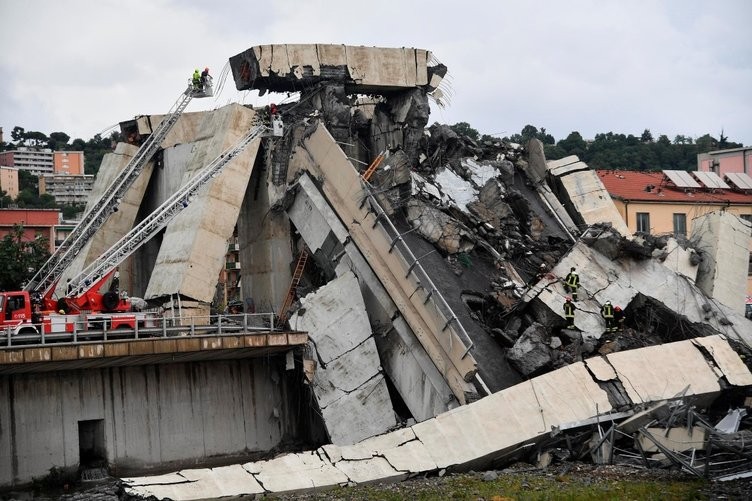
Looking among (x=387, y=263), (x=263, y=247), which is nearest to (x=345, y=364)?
(x=387, y=263)

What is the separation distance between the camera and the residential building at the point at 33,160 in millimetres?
148000

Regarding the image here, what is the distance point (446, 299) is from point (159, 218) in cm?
878

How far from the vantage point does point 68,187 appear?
12912 cm

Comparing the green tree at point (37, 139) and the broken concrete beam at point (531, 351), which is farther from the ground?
the green tree at point (37, 139)

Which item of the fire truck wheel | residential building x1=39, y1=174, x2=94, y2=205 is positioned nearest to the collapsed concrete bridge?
the fire truck wheel

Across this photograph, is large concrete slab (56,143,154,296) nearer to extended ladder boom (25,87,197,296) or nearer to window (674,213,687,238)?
extended ladder boom (25,87,197,296)

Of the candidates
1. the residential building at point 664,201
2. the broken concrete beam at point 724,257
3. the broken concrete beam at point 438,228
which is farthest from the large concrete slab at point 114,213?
the broken concrete beam at point 724,257

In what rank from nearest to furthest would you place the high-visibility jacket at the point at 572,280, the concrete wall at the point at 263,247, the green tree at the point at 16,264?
the high-visibility jacket at the point at 572,280 → the concrete wall at the point at 263,247 → the green tree at the point at 16,264

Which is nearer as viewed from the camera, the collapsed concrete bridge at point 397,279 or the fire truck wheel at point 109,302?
the collapsed concrete bridge at point 397,279

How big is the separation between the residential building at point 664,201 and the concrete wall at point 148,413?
1816 centimetres

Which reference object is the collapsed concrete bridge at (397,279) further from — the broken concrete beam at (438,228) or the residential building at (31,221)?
the residential building at (31,221)

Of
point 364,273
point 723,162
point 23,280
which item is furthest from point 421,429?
point 723,162

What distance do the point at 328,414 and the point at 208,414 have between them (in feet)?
10.2

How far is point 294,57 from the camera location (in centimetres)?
3375
